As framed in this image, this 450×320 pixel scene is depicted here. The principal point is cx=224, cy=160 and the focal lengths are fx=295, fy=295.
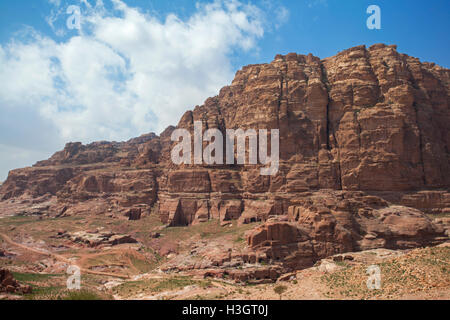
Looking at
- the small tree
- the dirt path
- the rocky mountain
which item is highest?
the rocky mountain

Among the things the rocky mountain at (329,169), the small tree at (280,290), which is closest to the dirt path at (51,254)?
the rocky mountain at (329,169)

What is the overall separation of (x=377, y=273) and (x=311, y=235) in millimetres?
19448

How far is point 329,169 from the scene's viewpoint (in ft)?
214

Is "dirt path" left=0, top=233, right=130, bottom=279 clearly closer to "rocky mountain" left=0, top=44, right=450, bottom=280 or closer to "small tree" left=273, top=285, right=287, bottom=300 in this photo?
"rocky mountain" left=0, top=44, right=450, bottom=280

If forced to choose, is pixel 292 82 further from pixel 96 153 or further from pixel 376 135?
pixel 96 153

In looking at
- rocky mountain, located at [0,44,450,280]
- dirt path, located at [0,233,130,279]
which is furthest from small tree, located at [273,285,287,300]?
dirt path, located at [0,233,130,279]

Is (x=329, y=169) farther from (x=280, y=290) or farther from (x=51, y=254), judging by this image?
(x=51, y=254)

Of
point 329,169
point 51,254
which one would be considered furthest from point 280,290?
point 51,254

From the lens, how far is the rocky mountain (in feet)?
156

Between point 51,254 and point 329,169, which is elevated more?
point 329,169

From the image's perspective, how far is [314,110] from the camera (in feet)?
234

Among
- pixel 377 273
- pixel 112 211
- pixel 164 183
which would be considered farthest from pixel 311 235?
pixel 112 211

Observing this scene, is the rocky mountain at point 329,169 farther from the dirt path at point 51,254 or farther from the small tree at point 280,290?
the dirt path at point 51,254

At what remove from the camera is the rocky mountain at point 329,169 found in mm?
47656
